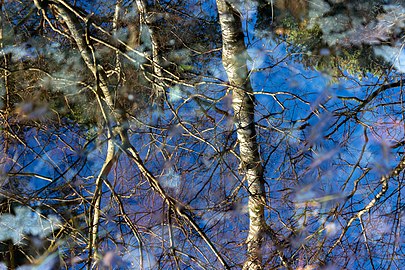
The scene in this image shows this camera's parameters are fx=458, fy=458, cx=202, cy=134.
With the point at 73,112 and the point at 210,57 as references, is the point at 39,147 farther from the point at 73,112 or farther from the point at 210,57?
the point at 210,57

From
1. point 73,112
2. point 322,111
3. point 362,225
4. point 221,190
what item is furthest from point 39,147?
point 362,225

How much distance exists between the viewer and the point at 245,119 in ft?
9.27

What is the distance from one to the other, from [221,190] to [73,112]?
136 cm

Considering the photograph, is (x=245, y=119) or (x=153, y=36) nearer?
(x=245, y=119)

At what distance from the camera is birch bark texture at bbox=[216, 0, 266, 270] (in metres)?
2.67

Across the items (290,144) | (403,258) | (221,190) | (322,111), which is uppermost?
(322,111)

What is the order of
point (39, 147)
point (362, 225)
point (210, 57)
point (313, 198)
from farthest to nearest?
point (210, 57) < point (39, 147) < point (313, 198) < point (362, 225)

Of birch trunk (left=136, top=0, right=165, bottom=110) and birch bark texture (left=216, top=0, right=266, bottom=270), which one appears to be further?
birch trunk (left=136, top=0, right=165, bottom=110)

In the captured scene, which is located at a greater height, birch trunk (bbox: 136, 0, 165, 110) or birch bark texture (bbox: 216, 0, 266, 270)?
birch trunk (bbox: 136, 0, 165, 110)

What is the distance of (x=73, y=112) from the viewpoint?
352 cm

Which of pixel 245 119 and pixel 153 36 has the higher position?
pixel 153 36

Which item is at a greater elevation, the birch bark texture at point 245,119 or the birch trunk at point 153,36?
the birch trunk at point 153,36

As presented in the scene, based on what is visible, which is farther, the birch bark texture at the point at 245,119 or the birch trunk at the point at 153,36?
the birch trunk at the point at 153,36

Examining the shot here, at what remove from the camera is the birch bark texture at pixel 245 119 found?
267cm
